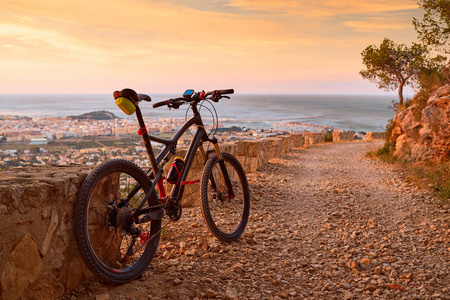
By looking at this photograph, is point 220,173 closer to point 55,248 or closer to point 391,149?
point 55,248

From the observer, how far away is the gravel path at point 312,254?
10.5 feet

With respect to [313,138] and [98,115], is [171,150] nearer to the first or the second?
[98,115]

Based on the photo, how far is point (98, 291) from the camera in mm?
2725

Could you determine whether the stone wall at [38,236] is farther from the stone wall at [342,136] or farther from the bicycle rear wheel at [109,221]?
the stone wall at [342,136]

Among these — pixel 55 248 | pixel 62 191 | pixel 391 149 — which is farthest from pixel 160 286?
pixel 391 149

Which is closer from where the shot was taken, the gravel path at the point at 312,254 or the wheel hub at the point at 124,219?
the wheel hub at the point at 124,219

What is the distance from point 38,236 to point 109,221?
0.60 metres

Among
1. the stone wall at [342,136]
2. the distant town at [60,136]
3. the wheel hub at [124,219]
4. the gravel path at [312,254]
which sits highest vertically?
the distant town at [60,136]

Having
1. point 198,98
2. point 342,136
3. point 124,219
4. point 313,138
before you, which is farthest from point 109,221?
point 342,136

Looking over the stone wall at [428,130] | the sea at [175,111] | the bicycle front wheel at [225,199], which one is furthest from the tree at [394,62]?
the bicycle front wheel at [225,199]

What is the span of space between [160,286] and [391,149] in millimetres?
10548

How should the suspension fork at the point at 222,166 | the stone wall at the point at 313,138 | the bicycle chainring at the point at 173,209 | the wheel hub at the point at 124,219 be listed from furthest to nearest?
the stone wall at the point at 313,138 < the suspension fork at the point at 222,166 < the bicycle chainring at the point at 173,209 < the wheel hub at the point at 124,219

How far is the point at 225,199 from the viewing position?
4422mm

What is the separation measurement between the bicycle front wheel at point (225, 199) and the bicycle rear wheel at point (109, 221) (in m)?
0.78
